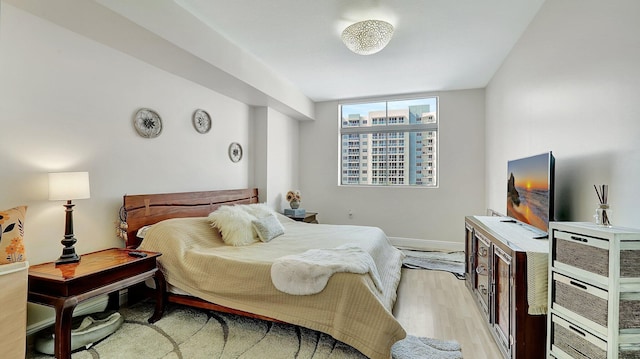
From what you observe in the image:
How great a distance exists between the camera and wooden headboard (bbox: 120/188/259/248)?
261 centimetres

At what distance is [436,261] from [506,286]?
7.34 feet

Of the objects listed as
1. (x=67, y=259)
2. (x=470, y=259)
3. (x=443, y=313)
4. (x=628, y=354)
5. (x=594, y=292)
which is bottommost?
(x=443, y=313)

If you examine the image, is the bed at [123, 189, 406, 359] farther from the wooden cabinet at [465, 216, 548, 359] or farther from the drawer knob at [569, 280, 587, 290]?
the drawer knob at [569, 280, 587, 290]

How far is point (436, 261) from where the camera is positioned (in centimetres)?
399

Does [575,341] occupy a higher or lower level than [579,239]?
lower

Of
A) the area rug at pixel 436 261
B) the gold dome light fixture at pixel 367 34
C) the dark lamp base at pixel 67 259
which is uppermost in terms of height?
the gold dome light fixture at pixel 367 34

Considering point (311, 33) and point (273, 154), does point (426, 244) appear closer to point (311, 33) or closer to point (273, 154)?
point (273, 154)

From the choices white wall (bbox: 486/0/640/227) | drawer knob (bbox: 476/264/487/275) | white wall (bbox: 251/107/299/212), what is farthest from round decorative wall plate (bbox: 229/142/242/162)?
white wall (bbox: 486/0/640/227)

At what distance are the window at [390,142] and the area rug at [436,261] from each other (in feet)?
4.10

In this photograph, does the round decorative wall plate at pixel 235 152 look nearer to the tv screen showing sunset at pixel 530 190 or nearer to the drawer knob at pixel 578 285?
the tv screen showing sunset at pixel 530 190

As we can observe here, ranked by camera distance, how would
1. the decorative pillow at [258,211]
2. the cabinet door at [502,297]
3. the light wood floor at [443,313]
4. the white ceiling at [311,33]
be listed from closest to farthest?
the cabinet door at [502,297]
the light wood floor at [443,313]
the white ceiling at [311,33]
the decorative pillow at [258,211]

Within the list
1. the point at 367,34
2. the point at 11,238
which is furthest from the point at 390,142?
the point at 11,238

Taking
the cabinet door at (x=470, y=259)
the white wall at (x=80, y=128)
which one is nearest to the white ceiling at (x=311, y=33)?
the white wall at (x=80, y=128)

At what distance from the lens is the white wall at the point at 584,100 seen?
4.87ft
